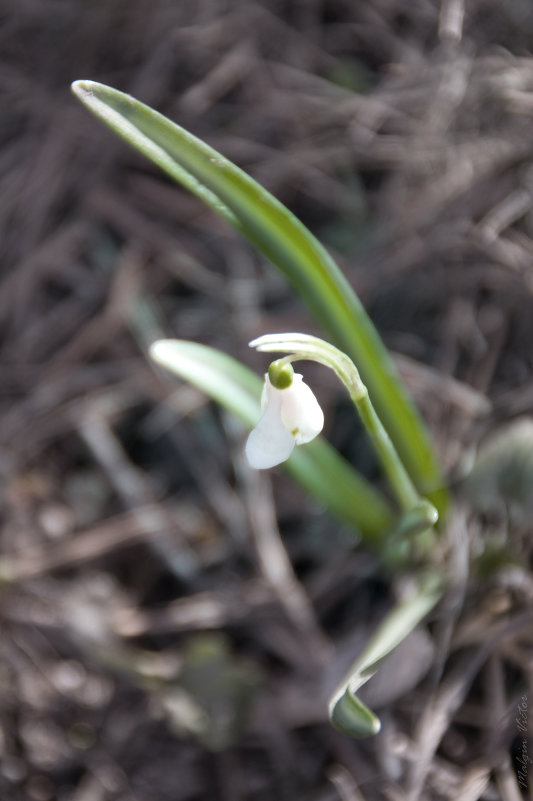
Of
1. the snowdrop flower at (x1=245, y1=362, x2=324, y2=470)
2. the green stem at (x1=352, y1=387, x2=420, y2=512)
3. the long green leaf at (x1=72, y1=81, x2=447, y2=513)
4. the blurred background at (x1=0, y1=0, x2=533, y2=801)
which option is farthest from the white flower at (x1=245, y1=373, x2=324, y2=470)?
the blurred background at (x1=0, y1=0, x2=533, y2=801)

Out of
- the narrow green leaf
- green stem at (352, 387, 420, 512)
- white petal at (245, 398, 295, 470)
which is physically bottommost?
the narrow green leaf

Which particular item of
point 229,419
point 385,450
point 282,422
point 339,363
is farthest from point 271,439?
point 229,419

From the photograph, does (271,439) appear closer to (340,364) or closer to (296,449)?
(340,364)

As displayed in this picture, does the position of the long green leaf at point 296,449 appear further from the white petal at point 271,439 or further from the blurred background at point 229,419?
the white petal at point 271,439

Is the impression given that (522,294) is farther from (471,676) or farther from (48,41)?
(48,41)

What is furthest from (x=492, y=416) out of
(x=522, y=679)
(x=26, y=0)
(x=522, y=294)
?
(x=26, y=0)

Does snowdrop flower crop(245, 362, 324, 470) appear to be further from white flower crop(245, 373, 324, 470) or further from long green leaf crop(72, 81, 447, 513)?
long green leaf crop(72, 81, 447, 513)
